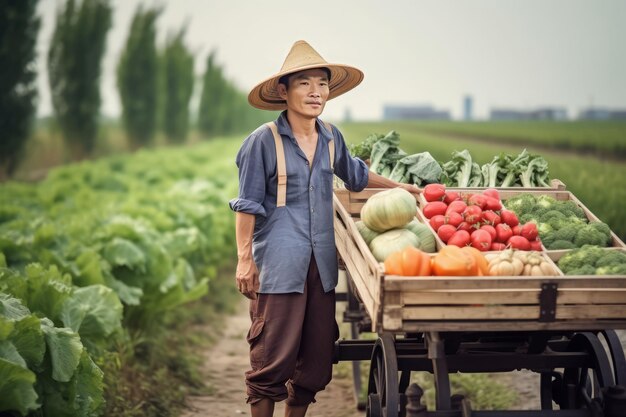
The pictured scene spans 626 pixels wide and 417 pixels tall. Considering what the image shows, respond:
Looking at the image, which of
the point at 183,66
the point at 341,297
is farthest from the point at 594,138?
the point at 183,66

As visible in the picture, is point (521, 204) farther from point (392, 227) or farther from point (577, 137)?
point (577, 137)

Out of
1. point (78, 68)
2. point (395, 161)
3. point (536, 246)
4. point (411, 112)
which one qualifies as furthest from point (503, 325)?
point (411, 112)

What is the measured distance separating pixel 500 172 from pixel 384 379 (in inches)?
90.5

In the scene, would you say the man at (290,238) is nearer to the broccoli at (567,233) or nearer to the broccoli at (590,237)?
the broccoli at (567,233)

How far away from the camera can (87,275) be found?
285 inches

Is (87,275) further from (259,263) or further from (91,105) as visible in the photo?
(91,105)

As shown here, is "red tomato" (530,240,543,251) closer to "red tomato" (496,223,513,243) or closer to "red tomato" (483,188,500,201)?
"red tomato" (496,223,513,243)

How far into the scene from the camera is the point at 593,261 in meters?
4.56

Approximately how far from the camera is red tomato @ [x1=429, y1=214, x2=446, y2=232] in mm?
5141

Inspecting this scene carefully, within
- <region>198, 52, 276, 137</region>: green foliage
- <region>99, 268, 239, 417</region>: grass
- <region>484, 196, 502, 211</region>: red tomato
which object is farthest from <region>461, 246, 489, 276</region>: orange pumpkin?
<region>198, 52, 276, 137</region>: green foliage

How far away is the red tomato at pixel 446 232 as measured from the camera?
4988mm

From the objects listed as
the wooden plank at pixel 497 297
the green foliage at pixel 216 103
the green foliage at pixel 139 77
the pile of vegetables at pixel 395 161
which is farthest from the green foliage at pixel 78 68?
the wooden plank at pixel 497 297

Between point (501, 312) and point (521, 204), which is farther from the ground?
point (521, 204)

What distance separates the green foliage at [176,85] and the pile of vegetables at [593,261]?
40159mm
